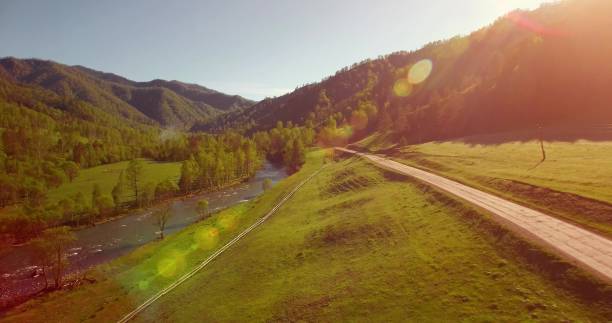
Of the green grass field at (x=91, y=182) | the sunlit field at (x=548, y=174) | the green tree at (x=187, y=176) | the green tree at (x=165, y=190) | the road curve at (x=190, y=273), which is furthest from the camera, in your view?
the green grass field at (x=91, y=182)

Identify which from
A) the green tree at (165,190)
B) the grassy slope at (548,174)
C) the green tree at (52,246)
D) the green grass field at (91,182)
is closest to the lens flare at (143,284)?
the green tree at (52,246)

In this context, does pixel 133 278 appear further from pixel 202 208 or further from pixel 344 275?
pixel 344 275

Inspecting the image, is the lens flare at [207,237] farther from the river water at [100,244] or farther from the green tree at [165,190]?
the green tree at [165,190]

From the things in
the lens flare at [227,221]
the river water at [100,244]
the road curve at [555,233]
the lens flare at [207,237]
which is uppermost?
the road curve at [555,233]

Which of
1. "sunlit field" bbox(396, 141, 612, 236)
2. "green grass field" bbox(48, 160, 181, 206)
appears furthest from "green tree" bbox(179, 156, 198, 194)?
"sunlit field" bbox(396, 141, 612, 236)

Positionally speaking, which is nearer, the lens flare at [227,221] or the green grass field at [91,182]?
the lens flare at [227,221]

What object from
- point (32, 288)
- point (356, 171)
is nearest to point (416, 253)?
point (356, 171)

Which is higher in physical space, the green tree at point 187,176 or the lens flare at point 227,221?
the green tree at point 187,176
